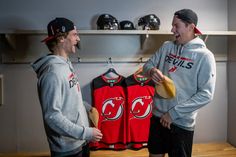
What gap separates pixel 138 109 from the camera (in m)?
2.49

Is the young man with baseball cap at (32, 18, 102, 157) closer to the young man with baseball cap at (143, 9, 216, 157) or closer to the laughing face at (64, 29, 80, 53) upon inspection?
the laughing face at (64, 29, 80, 53)

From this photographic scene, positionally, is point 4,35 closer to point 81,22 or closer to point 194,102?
point 81,22

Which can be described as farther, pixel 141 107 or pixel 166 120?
pixel 141 107

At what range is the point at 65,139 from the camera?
129 centimetres

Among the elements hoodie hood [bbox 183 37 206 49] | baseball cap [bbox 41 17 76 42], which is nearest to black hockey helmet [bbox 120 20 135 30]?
hoodie hood [bbox 183 37 206 49]

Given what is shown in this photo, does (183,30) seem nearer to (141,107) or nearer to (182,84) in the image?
(182,84)

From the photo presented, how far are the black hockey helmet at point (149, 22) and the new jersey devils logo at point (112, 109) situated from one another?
0.74 meters

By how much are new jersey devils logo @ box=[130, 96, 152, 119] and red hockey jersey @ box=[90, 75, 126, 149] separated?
10 cm

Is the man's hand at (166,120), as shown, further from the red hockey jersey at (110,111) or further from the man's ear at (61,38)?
the red hockey jersey at (110,111)

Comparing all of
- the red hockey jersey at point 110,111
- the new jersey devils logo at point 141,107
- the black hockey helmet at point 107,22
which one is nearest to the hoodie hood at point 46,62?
the black hockey helmet at point 107,22

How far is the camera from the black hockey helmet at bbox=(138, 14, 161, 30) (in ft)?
7.73

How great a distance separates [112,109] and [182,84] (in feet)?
3.62

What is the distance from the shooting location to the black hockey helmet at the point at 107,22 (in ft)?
7.58

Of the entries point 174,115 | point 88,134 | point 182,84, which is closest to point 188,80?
point 182,84
